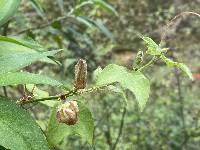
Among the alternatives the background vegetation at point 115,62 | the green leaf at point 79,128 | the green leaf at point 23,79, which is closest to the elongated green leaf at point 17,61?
the green leaf at point 23,79

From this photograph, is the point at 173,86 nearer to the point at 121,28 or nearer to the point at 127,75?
the point at 121,28

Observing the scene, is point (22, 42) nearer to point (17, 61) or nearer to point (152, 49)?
point (17, 61)

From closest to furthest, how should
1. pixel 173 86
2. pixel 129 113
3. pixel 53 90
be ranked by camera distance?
pixel 53 90 → pixel 129 113 → pixel 173 86

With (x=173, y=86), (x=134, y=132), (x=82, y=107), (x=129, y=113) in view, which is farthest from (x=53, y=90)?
(x=82, y=107)

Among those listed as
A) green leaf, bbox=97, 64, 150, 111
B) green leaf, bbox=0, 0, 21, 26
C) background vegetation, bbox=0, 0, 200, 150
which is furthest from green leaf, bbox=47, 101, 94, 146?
green leaf, bbox=0, 0, 21, 26

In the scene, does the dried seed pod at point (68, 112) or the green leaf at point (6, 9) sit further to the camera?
the green leaf at point (6, 9)

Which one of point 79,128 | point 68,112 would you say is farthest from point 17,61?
point 79,128

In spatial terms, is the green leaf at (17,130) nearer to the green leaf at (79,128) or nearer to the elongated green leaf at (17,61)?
the elongated green leaf at (17,61)
